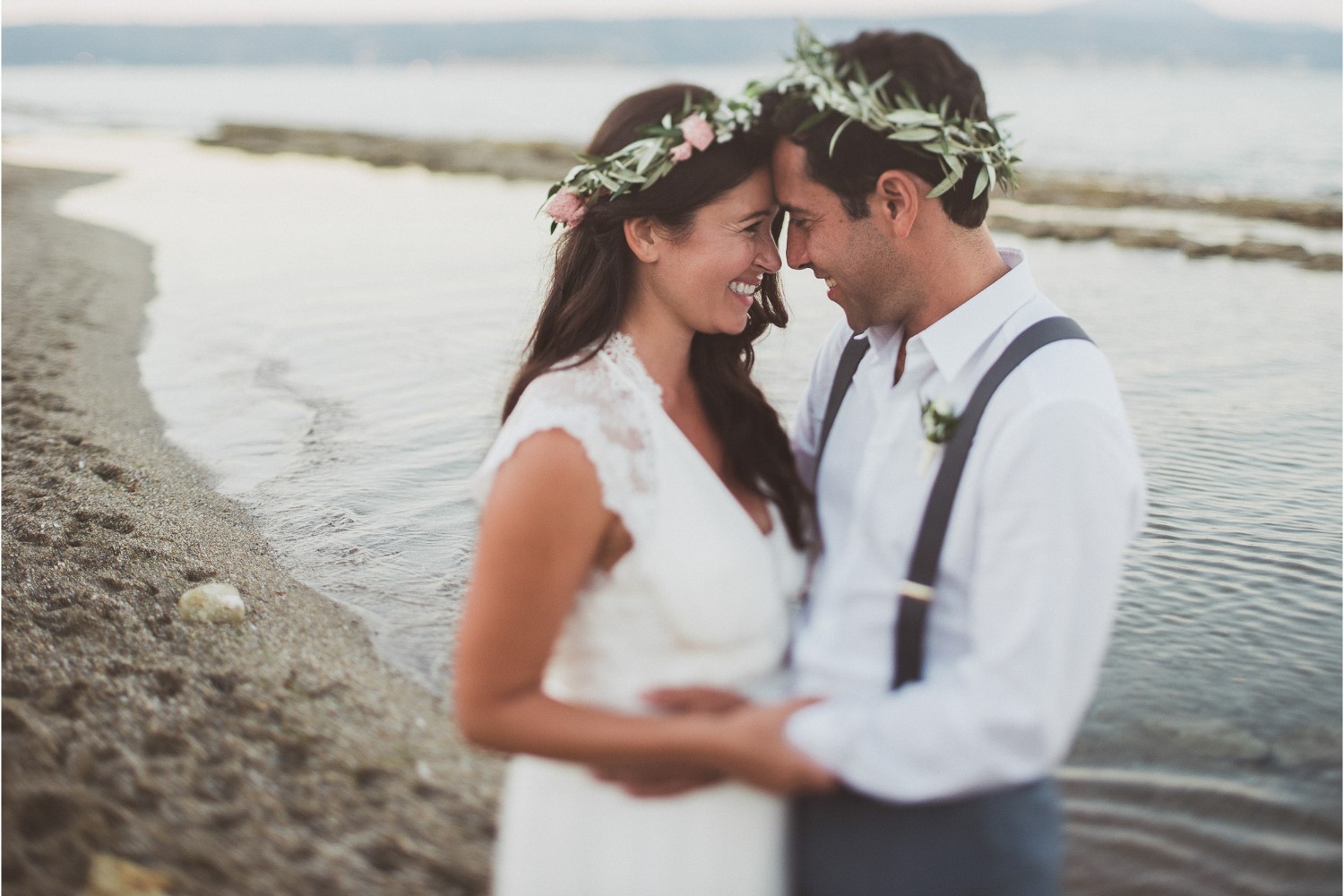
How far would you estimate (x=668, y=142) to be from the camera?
269cm

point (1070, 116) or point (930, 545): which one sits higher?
point (1070, 116)

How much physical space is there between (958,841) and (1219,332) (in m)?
11.3

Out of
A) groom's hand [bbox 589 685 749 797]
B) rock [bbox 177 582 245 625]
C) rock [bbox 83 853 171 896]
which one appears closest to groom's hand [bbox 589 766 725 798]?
groom's hand [bbox 589 685 749 797]

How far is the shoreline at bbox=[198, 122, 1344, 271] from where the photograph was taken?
18.4m

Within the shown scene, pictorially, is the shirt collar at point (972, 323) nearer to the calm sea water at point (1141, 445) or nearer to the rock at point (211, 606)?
the calm sea water at point (1141, 445)

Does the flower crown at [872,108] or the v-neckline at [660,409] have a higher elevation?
the flower crown at [872,108]

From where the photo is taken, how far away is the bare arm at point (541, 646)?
2.27 metres

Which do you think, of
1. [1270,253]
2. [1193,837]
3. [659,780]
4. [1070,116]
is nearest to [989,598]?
[659,780]

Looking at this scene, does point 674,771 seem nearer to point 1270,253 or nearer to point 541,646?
point 541,646

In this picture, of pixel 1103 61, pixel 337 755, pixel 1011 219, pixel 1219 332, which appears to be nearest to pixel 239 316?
pixel 337 755

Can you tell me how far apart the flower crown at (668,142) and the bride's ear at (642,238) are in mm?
84

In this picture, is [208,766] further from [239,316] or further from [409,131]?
[409,131]

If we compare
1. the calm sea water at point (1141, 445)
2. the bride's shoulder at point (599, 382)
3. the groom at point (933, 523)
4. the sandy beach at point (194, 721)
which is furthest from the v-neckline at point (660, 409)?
the sandy beach at point (194, 721)

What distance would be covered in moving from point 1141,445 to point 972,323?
6.18 m
